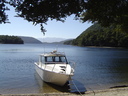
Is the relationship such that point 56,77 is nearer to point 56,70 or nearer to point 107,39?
point 56,70

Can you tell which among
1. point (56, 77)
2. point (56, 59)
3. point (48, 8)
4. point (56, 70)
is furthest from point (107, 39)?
point (48, 8)

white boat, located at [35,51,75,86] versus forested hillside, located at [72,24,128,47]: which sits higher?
forested hillside, located at [72,24,128,47]

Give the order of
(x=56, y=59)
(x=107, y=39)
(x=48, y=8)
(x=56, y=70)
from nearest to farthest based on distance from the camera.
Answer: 1. (x=48, y=8)
2. (x=56, y=70)
3. (x=56, y=59)
4. (x=107, y=39)

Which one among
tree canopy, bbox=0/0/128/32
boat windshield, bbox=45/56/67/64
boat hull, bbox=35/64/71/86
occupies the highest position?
tree canopy, bbox=0/0/128/32

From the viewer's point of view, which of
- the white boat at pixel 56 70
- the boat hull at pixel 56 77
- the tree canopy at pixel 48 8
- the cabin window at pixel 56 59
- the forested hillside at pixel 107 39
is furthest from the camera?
the forested hillside at pixel 107 39

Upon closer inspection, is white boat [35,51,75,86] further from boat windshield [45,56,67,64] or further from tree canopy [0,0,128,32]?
tree canopy [0,0,128,32]

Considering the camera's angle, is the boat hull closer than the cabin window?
Yes

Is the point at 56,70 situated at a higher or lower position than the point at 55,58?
lower

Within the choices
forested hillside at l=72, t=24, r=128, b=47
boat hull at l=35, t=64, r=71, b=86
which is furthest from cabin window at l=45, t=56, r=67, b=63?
forested hillside at l=72, t=24, r=128, b=47

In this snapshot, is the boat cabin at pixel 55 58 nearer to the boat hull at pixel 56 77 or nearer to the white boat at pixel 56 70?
the white boat at pixel 56 70

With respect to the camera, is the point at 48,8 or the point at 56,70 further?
the point at 56,70

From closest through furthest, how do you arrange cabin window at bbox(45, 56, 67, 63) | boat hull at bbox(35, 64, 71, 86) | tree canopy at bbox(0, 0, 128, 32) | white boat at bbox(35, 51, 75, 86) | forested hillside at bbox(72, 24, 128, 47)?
tree canopy at bbox(0, 0, 128, 32) < boat hull at bbox(35, 64, 71, 86) < white boat at bbox(35, 51, 75, 86) < cabin window at bbox(45, 56, 67, 63) < forested hillside at bbox(72, 24, 128, 47)

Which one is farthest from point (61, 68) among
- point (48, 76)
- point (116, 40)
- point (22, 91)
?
point (116, 40)

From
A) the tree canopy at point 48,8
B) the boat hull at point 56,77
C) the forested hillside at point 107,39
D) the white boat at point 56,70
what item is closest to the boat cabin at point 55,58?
the white boat at point 56,70
